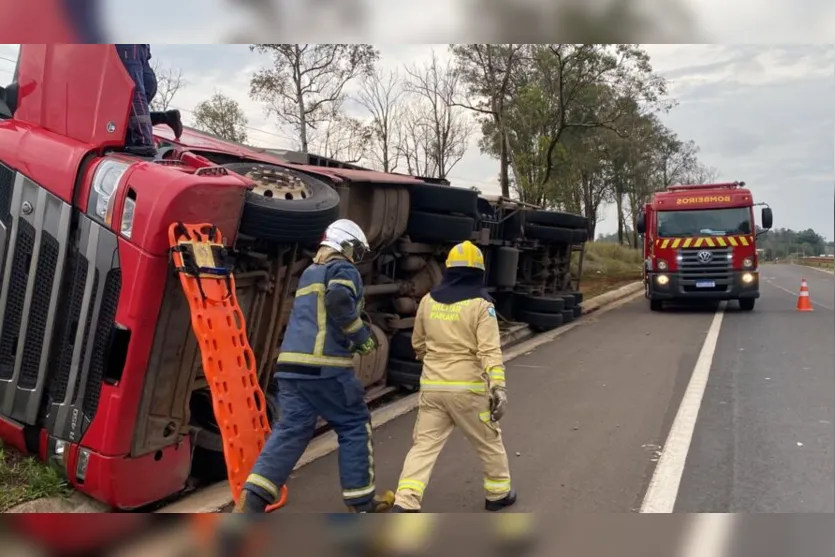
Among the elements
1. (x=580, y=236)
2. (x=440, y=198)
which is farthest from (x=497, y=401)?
(x=580, y=236)

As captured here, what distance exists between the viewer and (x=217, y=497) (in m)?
4.00

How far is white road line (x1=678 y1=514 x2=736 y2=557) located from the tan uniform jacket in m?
1.26

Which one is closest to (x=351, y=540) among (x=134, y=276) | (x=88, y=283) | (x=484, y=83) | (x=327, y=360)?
(x=327, y=360)

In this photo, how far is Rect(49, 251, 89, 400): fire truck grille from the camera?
3.66m

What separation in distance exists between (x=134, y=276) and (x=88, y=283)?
1.10 ft

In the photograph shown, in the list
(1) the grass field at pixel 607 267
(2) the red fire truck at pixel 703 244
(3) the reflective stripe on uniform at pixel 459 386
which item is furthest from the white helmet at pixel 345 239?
(2) the red fire truck at pixel 703 244

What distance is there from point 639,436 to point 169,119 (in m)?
4.01

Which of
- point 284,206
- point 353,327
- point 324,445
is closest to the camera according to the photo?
point 353,327

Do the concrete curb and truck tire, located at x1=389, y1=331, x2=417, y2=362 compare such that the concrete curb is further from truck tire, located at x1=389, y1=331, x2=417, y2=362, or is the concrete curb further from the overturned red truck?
truck tire, located at x1=389, y1=331, x2=417, y2=362

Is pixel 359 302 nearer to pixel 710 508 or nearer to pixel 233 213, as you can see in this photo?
pixel 233 213

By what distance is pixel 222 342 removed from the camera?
343 cm

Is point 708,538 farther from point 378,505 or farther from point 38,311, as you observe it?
point 38,311

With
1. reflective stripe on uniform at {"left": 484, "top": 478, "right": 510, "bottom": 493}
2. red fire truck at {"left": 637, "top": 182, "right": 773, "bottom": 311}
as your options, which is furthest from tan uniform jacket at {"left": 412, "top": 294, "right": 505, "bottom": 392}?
red fire truck at {"left": 637, "top": 182, "right": 773, "bottom": 311}

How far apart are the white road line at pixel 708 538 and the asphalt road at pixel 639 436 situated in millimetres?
1039
